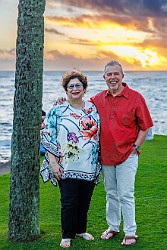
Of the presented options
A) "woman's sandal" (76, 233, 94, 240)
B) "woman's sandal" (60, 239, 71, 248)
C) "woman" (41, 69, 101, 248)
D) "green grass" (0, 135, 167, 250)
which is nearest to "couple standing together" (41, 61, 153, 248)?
"woman" (41, 69, 101, 248)

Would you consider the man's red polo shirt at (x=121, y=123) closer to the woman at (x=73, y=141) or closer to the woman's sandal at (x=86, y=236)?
the woman at (x=73, y=141)

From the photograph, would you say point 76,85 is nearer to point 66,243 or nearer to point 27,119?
point 27,119

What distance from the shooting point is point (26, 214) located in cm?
596

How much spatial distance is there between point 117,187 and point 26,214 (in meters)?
1.07

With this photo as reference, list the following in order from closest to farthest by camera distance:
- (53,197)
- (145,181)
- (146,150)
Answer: (53,197), (145,181), (146,150)

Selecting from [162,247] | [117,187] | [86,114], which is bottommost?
[162,247]

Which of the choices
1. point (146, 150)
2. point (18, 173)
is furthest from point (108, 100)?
point (146, 150)

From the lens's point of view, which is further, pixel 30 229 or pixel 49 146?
pixel 30 229

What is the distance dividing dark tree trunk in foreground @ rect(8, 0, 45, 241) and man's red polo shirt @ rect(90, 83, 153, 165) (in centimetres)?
78

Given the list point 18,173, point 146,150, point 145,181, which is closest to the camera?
point 18,173

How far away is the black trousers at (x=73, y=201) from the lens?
5.53m

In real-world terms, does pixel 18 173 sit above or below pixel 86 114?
below

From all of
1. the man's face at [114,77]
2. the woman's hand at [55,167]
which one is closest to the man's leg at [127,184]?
the woman's hand at [55,167]

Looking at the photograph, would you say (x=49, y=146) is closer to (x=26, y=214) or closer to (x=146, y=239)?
(x=26, y=214)
